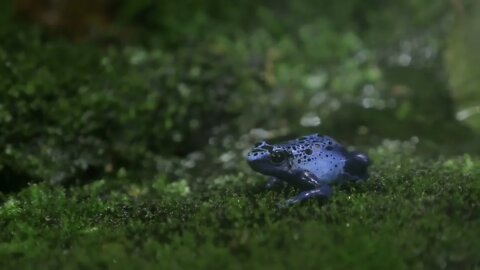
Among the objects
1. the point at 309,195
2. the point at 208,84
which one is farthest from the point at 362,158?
the point at 208,84

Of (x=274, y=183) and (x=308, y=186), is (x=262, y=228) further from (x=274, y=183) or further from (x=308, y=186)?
(x=274, y=183)

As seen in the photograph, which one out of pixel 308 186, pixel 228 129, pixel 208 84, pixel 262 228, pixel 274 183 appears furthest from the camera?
pixel 208 84

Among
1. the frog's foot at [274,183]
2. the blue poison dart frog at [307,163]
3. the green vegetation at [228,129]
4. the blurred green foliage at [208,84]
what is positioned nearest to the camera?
the green vegetation at [228,129]

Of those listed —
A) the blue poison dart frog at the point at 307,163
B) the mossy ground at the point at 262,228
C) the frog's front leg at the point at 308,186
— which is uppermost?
the blue poison dart frog at the point at 307,163

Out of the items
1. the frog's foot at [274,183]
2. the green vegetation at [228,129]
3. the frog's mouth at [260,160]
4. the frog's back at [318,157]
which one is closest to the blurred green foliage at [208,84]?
the green vegetation at [228,129]

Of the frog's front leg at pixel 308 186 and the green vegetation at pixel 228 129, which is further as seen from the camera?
the frog's front leg at pixel 308 186

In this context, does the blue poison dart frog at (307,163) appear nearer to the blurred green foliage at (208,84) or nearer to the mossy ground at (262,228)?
the mossy ground at (262,228)
